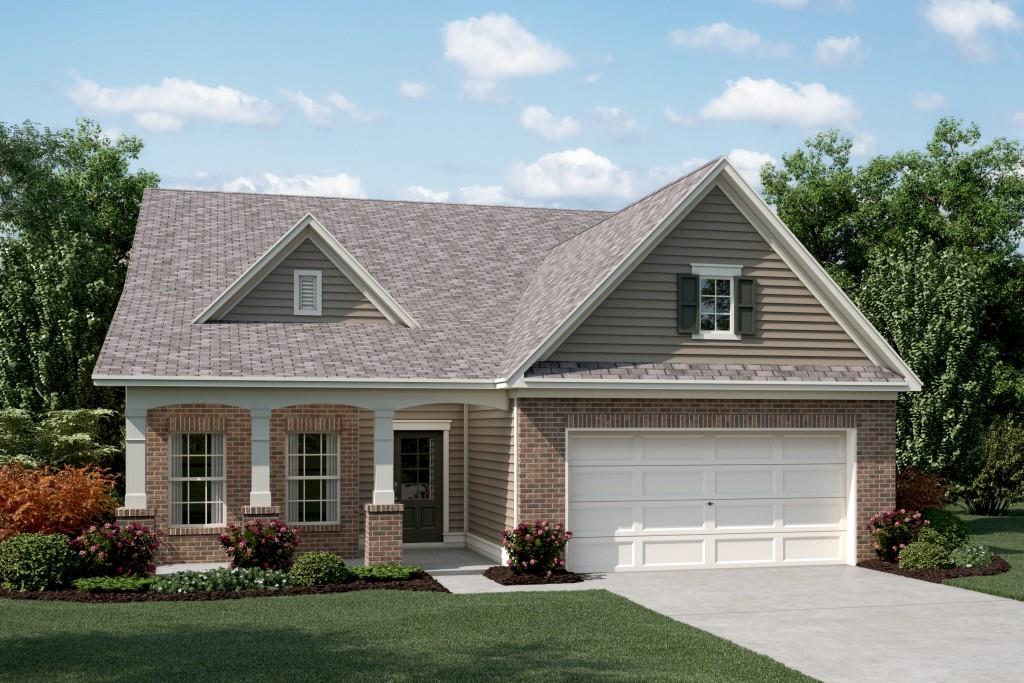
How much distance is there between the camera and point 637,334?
68.6 feet

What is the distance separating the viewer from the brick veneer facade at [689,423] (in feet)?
66.0

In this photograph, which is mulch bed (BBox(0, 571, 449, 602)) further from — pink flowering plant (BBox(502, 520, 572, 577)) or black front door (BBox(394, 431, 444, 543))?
black front door (BBox(394, 431, 444, 543))

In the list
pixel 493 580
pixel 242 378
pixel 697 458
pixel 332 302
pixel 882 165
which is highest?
pixel 882 165

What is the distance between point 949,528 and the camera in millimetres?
21125

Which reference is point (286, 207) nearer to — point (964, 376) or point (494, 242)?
point (494, 242)

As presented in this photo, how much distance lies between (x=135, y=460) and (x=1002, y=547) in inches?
687

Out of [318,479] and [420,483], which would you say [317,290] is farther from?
[420,483]

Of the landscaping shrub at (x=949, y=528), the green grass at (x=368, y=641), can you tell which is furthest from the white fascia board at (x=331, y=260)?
the landscaping shrub at (x=949, y=528)

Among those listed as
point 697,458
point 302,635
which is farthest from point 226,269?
point 302,635

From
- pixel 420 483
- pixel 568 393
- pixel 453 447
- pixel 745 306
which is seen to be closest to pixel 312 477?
pixel 420 483

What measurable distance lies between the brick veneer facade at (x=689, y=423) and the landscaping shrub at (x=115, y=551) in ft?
20.3

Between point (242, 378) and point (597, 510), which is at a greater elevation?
point (242, 378)

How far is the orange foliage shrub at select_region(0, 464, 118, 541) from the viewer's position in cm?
1927

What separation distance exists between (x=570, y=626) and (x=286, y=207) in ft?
52.2
